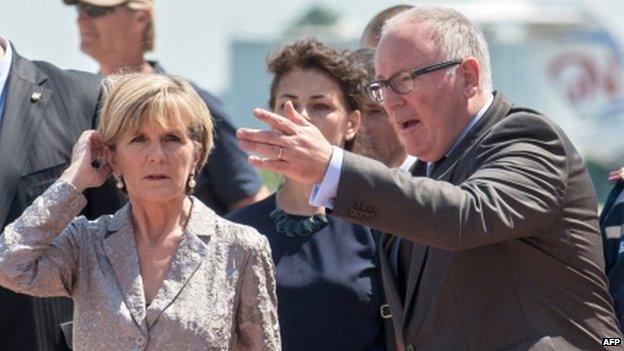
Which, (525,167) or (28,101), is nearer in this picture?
(525,167)

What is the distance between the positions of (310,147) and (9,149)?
5.73 feet

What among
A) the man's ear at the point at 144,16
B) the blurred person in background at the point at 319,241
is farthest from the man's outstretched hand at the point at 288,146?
the man's ear at the point at 144,16

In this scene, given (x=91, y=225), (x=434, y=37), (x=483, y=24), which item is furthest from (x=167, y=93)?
(x=483, y=24)

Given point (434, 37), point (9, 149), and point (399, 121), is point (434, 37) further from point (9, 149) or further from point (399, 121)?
point (9, 149)

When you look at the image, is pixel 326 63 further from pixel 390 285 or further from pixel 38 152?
pixel 390 285

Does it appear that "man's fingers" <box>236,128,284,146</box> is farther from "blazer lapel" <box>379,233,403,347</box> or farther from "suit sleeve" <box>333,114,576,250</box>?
"blazer lapel" <box>379,233,403,347</box>

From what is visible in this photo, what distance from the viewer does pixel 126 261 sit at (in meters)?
5.62

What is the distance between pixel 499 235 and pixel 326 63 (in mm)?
2027

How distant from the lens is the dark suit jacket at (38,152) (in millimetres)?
6199

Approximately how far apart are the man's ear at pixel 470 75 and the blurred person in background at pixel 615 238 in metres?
0.77

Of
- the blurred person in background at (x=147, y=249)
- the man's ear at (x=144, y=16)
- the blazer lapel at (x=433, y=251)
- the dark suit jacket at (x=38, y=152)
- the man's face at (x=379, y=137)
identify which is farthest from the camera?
the man's ear at (x=144, y=16)

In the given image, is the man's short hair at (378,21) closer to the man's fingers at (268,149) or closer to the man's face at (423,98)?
the man's face at (423,98)

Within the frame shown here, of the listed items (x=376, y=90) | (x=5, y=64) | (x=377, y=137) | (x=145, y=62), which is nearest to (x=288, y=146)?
(x=376, y=90)

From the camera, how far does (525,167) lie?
5133 mm
